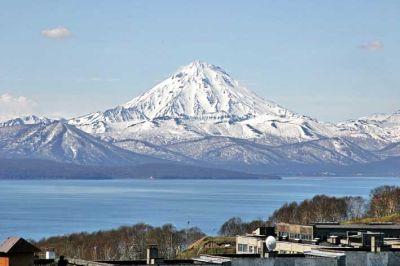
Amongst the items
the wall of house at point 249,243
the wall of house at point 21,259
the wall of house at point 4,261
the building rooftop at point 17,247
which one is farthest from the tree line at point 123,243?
the building rooftop at point 17,247

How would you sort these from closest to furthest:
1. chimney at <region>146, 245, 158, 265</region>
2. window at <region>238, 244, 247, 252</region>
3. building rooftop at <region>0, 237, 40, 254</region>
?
building rooftop at <region>0, 237, 40, 254</region>
chimney at <region>146, 245, 158, 265</region>
window at <region>238, 244, 247, 252</region>

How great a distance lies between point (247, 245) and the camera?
91.4 meters

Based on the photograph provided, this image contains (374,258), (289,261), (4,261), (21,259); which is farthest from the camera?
(374,258)

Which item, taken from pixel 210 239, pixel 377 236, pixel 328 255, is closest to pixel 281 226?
pixel 210 239

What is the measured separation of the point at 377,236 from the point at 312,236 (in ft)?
140

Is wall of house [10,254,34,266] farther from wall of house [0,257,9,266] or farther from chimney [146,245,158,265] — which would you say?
chimney [146,245,158,265]

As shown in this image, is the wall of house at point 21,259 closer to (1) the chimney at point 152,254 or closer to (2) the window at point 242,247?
(1) the chimney at point 152,254

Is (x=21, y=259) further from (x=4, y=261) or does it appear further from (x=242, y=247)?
(x=242, y=247)

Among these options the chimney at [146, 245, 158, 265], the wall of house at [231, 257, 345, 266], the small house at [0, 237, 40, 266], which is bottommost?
the wall of house at [231, 257, 345, 266]

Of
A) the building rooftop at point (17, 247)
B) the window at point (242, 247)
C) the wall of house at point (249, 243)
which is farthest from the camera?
the window at point (242, 247)

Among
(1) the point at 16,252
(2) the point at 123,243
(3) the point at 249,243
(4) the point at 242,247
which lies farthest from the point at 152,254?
(2) the point at 123,243

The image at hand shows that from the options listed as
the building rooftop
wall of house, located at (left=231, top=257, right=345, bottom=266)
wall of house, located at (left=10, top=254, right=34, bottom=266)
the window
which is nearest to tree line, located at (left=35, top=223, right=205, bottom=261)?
the window

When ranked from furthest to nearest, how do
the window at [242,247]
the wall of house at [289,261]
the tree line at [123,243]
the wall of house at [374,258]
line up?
the tree line at [123,243] < the window at [242,247] < the wall of house at [374,258] < the wall of house at [289,261]

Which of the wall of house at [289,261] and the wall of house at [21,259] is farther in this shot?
the wall of house at [289,261]
